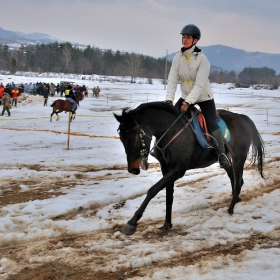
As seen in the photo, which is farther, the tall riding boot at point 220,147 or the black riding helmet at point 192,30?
Result: the tall riding boot at point 220,147

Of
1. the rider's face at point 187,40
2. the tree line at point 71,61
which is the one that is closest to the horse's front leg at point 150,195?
the rider's face at point 187,40

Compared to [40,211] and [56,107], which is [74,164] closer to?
[40,211]

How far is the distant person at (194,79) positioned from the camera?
5.37 meters

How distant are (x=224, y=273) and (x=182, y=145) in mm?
2001

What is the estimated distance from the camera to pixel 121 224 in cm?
565

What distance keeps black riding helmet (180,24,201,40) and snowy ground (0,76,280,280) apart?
302 cm

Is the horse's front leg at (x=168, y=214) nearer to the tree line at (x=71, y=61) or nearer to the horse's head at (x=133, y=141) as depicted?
the horse's head at (x=133, y=141)

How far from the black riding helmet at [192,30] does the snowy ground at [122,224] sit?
3.02 metres

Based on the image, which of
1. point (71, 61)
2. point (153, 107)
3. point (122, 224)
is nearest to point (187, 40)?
point (153, 107)

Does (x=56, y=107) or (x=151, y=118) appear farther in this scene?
(x=56, y=107)

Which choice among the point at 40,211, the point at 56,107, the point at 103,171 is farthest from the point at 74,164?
the point at 56,107

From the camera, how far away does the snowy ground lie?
409 cm

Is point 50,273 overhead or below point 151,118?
below

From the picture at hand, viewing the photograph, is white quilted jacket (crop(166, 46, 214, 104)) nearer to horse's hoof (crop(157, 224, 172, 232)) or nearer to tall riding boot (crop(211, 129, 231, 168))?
tall riding boot (crop(211, 129, 231, 168))
